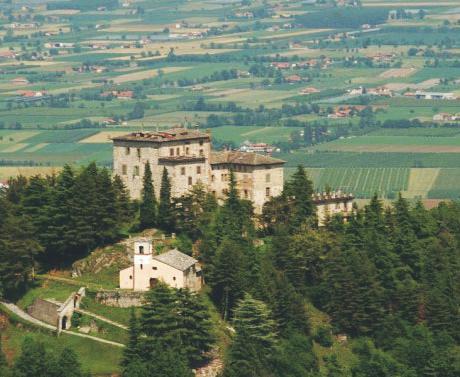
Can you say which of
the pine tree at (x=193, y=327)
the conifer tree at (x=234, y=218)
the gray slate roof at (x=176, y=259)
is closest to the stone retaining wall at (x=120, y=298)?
the gray slate roof at (x=176, y=259)

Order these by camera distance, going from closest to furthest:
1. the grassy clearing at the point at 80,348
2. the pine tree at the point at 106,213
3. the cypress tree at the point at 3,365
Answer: the cypress tree at the point at 3,365
the grassy clearing at the point at 80,348
the pine tree at the point at 106,213

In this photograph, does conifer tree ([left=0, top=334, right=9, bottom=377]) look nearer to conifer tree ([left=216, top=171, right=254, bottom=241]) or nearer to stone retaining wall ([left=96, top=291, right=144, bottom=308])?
stone retaining wall ([left=96, top=291, right=144, bottom=308])

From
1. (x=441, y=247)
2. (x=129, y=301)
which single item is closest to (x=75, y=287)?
(x=129, y=301)

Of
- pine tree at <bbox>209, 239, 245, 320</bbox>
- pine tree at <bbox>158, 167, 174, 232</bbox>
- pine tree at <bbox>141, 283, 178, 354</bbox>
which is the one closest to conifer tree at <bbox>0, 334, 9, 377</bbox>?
pine tree at <bbox>141, 283, 178, 354</bbox>

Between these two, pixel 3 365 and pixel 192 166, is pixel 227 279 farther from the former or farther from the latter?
pixel 3 365

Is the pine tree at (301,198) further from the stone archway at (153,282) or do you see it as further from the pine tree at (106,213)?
the stone archway at (153,282)

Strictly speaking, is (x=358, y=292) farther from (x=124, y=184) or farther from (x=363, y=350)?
(x=124, y=184)
